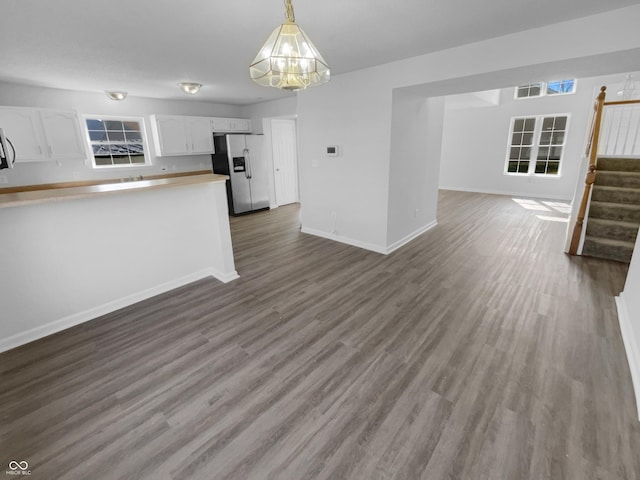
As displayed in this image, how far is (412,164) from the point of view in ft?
14.8

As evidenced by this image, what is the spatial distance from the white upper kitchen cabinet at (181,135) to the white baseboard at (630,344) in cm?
708

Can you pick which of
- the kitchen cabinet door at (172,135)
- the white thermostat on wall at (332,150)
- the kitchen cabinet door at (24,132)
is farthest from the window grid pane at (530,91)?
the kitchen cabinet door at (24,132)

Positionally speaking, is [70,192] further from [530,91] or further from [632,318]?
[530,91]

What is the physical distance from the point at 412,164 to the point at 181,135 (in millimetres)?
4713

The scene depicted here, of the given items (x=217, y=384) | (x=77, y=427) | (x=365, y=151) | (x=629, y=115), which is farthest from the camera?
(x=629, y=115)

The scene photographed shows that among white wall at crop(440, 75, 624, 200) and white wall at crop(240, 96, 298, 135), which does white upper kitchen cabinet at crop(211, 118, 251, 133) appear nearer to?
white wall at crop(240, 96, 298, 135)

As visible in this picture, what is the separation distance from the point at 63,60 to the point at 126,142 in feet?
8.69

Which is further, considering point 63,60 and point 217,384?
point 63,60

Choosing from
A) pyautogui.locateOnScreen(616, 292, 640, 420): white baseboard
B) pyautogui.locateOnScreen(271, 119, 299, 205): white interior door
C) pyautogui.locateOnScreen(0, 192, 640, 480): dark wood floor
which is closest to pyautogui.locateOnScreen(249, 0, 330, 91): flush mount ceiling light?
pyautogui.locateOnScreen(0, 192, 640, 480): dark wood floor

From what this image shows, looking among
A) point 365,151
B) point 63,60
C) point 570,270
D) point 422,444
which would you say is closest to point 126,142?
point 63,60

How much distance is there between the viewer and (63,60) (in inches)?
127

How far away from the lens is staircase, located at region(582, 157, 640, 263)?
391cm

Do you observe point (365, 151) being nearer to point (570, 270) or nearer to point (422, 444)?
point (570, 270)

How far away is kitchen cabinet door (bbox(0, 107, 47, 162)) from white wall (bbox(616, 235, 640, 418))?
7.23 metres
